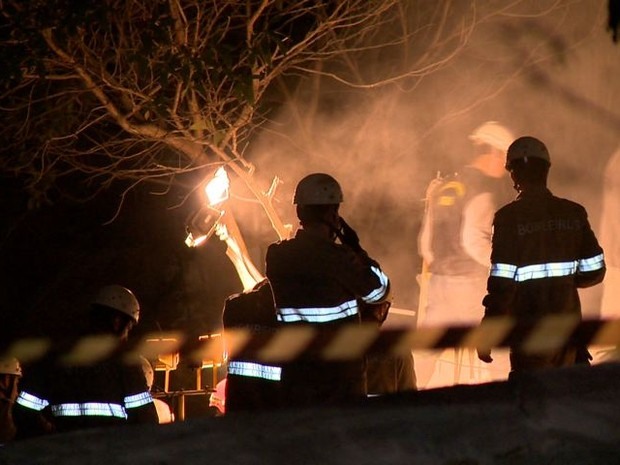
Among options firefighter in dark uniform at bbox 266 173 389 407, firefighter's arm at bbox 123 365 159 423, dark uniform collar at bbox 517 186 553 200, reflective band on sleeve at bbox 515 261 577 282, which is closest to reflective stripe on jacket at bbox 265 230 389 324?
firefighter in dark uniform at bbox 266 173 389 407

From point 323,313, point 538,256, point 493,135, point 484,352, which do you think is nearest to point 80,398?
point 323,313

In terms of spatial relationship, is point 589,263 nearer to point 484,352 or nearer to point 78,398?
point 484,352

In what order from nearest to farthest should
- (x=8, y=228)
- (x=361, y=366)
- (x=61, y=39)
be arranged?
(x=361, y=366) < (x=61, y=39) < (x=8, y=228)

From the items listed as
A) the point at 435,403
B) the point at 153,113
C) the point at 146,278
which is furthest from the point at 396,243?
the point at 435,403

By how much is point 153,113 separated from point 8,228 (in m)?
5.88

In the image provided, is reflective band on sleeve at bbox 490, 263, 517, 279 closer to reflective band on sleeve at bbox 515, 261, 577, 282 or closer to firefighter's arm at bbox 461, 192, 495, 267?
reflective band on sleeve at bbox 515, 261, 577, 282

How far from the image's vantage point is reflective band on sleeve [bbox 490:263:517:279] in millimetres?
5570

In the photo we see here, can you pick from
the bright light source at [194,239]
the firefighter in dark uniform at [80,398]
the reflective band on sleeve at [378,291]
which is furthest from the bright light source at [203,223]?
the reflective band on sleeve at [378,291]

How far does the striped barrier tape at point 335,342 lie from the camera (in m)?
3.96

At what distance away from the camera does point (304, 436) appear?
322 centimetres

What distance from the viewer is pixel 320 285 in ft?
16.5

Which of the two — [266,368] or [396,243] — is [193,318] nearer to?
[396,243]

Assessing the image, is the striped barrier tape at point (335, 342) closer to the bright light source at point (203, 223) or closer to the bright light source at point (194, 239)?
the bright light source at point (194, 239)

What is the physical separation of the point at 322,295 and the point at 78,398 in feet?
4.34
